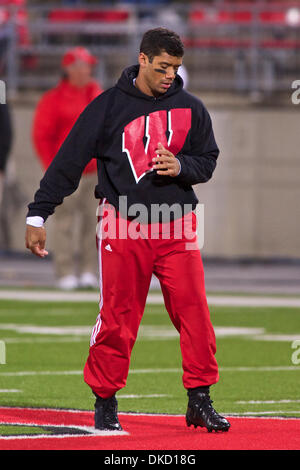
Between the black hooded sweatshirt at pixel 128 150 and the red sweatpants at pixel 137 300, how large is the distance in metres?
0.15

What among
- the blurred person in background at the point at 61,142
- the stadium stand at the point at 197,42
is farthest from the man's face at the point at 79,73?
the stadium stand at the point at 197,42

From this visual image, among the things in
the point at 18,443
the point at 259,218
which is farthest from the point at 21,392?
the point at 259,218

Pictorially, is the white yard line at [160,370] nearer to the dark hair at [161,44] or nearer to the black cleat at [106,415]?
the black cleat at [106,415]

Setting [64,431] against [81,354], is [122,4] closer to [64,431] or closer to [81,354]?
[81,354]

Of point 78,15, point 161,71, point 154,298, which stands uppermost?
point 78,15

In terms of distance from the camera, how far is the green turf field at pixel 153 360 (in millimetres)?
8305

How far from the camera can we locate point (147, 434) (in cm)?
688

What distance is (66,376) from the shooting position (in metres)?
9.42

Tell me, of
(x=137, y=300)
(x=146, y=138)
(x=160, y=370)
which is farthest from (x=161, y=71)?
(x=160, y=370)

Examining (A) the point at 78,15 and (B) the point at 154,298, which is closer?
(B) the point at 154,298

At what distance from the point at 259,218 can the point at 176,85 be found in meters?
13.8

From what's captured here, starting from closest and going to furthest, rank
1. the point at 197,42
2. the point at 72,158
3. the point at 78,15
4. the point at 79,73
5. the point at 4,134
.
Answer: the point at 72,158
the point at 4,134
the point at 79,73
the point at 197,42
the point at 78,15

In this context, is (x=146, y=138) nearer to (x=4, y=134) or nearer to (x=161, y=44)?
(x=161, y=44)

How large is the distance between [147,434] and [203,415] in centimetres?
35
